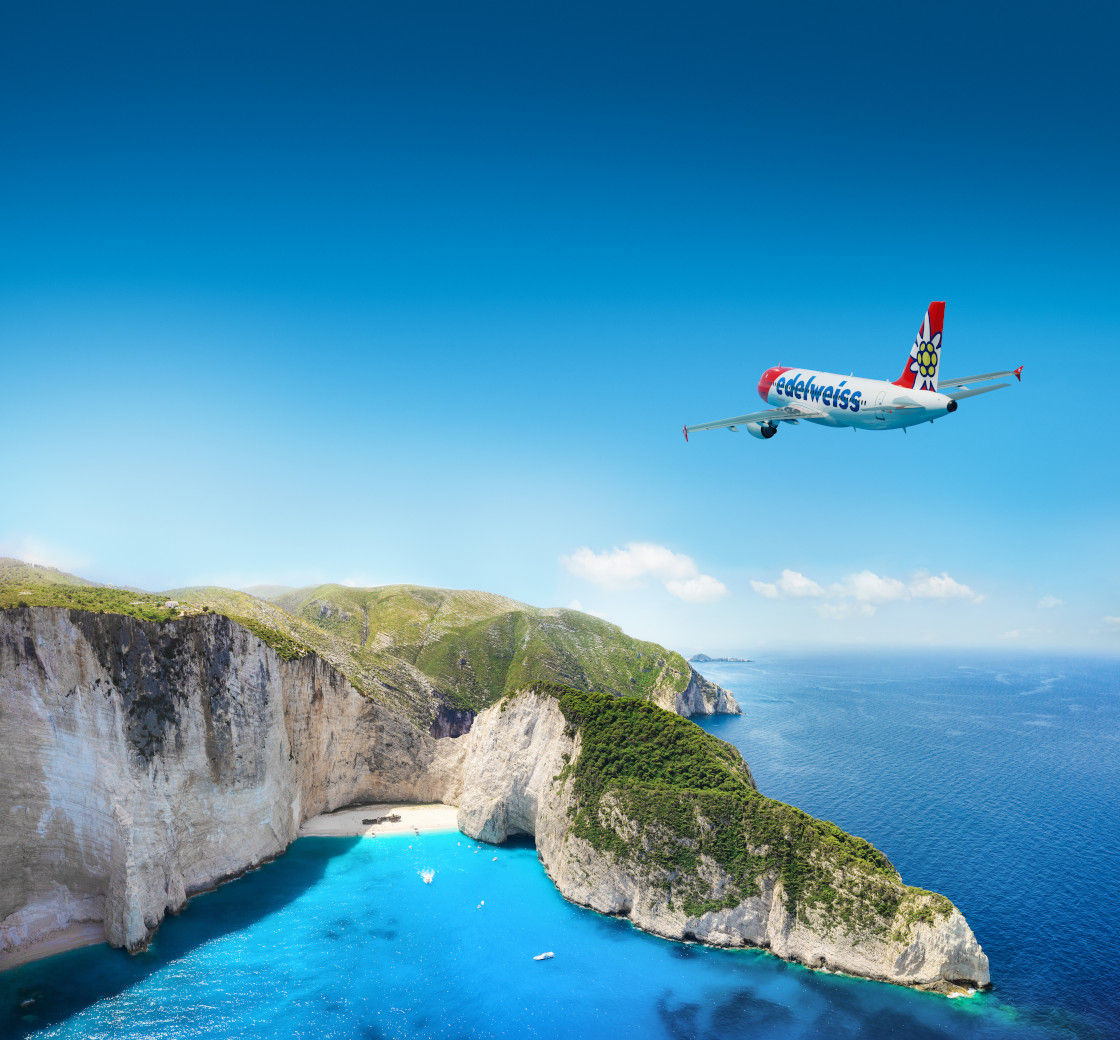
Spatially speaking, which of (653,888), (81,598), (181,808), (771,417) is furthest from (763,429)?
(81,598)

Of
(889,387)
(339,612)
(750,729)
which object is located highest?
(889,387)

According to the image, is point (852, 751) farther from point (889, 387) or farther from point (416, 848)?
point (889, 387)

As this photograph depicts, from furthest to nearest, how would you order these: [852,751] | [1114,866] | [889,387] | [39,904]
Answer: [852,751]
[1114,866]
[39,904]
[889,387]

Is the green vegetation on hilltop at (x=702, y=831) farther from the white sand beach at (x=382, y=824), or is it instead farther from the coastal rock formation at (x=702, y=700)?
the coastal rock formation at (x=702, y=700)

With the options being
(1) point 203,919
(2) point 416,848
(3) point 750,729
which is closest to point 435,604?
(3) point 750,729

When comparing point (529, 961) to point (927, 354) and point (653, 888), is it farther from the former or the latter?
point (927, 354)

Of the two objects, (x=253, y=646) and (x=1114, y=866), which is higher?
(x=253, y=646)
